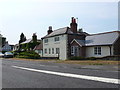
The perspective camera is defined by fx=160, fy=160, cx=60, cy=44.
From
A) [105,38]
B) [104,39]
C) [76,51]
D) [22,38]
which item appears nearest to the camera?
[104,39]

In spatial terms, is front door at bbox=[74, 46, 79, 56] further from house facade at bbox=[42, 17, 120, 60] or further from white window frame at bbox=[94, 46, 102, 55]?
white window frame at bbox=[94, 46, 102, 55]

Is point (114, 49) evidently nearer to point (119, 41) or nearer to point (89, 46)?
point (119, 41)

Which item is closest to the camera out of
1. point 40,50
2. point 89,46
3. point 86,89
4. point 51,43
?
point 86,89

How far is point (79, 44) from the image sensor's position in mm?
30047

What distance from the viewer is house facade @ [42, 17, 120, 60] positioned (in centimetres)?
2630

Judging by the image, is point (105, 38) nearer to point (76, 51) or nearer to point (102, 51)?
point (102, 51)

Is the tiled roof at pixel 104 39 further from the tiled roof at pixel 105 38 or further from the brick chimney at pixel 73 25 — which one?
the brick chimney at pixel 73 25

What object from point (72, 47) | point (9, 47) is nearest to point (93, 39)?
point (72, 47)

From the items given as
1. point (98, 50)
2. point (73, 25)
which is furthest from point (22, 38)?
point (98, 50)

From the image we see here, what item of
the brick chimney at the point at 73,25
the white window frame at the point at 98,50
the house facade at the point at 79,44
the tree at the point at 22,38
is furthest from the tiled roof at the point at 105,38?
the tree at the point at 22,38

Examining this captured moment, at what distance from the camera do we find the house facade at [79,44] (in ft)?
86.3

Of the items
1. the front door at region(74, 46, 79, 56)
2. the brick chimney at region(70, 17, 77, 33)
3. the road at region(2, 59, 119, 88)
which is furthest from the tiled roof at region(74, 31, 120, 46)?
the road at region(2, 59, 119, 88)

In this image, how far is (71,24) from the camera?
34.6 meters

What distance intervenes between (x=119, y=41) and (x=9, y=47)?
334ft
